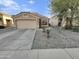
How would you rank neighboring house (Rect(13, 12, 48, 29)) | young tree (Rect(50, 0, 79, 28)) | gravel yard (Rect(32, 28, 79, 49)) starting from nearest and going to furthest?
1. gravel yard (Rect(32, 28, 79, 49))
2. young tree (Rect(50, 0, 79, 28))
3. neighboring house (Rect(13, 12, 48, 29))

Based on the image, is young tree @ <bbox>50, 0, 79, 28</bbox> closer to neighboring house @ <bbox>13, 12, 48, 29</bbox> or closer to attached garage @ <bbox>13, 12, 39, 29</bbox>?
neighboring house @ <bbox>13, 12, 48, 29</bbox>

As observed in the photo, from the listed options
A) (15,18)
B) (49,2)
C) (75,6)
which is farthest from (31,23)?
(75,6)

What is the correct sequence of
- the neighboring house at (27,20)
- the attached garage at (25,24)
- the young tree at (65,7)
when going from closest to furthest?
the young tree at (65,7), the neighboring house at (27,20), the attached garage at (25,24)

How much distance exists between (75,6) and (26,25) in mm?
13996

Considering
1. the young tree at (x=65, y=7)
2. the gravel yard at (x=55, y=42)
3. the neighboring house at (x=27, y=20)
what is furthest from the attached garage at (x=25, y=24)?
the gravel yard at (x=55, y=42)

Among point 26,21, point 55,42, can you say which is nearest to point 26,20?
point 26,21

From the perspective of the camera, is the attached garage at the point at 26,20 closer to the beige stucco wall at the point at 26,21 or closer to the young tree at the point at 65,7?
the beige stucco wall at the point at 26,21

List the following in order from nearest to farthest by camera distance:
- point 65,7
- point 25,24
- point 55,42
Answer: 1. point 55,42
2. point 65,7
3. point 25,24

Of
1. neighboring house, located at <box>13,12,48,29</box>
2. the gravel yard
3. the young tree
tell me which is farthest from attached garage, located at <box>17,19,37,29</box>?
the gravel yard

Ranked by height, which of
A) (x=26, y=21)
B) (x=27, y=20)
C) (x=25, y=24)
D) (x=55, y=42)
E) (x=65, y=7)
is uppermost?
(x=65, y=7)

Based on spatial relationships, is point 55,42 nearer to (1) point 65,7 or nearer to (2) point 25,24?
(1) point 65,7

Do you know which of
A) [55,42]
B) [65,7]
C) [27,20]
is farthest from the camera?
[27,20]

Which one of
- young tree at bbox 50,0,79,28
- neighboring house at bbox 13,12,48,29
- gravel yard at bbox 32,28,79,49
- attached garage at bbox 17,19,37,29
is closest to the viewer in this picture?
gravel yard at bbox 32,28,79,49

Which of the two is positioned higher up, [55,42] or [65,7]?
[65,7]
